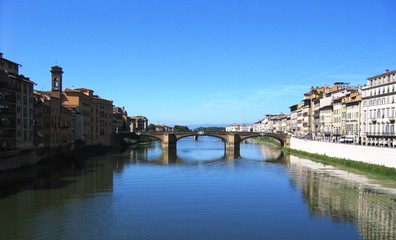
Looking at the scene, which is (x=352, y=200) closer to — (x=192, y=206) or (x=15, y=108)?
(x=192, y=206)

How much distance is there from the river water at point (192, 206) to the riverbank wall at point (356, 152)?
9.66 feet

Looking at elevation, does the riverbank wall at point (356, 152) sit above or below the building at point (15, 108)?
below

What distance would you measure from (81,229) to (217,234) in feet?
20.4

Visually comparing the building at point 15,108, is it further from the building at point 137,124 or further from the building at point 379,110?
the building at point 137,124

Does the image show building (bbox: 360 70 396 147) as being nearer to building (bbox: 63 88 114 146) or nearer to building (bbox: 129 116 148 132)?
building (bbox: 63 88 114 146)

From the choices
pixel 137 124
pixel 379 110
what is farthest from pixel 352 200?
Result: pixel 137 124

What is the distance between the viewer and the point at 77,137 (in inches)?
2365

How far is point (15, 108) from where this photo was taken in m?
38.4

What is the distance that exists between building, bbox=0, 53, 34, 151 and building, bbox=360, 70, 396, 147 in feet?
123

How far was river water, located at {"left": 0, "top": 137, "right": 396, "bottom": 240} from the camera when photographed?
64.9ft

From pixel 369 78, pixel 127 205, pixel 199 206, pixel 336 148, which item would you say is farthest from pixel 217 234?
pixel 369 78

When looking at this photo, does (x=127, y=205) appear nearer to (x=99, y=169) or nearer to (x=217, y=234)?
(x=217, y=234)

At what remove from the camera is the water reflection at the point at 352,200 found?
21073mm

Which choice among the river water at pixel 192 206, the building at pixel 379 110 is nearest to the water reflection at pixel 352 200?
the river water at pixel 192 206
